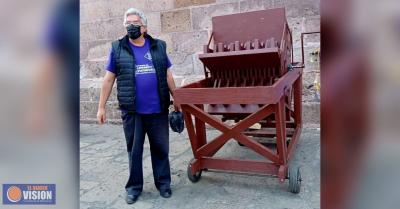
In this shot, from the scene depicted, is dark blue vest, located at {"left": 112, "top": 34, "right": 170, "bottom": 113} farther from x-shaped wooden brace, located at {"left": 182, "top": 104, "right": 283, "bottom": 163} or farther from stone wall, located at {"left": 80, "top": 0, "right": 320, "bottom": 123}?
stone wall, located at {"left": 80, "top": 0, "right": 320, "bottom": 123}

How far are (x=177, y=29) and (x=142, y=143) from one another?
316 centimetres

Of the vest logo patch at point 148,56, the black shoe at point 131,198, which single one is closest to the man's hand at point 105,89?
the vest logo patch at point 148,56

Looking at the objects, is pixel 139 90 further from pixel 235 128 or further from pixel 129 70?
pixel 235 128

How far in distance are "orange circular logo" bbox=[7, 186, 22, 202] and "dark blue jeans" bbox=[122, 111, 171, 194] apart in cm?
182

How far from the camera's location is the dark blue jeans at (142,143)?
316 cm

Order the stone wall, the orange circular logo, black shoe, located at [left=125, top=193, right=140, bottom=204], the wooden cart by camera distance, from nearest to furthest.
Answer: the orange circular logo
the wooden cart
black shoe, located at [left=125, top=193, right=140, bottom=204]
the stone wall

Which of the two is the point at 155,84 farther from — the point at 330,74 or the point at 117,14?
the point at 117,14

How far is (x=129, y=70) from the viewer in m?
2.99

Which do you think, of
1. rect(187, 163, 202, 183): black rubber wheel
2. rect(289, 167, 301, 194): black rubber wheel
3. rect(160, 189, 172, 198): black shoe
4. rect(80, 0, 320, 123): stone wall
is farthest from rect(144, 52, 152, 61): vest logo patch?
rect(80, 0, 320, 123): stone wall

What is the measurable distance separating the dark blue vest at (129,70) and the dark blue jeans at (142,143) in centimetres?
12

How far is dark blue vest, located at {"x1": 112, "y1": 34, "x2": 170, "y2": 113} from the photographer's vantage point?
2996mm

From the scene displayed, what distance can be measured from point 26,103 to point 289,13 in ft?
15.0

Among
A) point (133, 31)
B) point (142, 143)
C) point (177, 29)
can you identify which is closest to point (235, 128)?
point (142, 143)

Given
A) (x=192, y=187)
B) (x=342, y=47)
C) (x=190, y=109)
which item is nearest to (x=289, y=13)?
(x=190, y=109)
